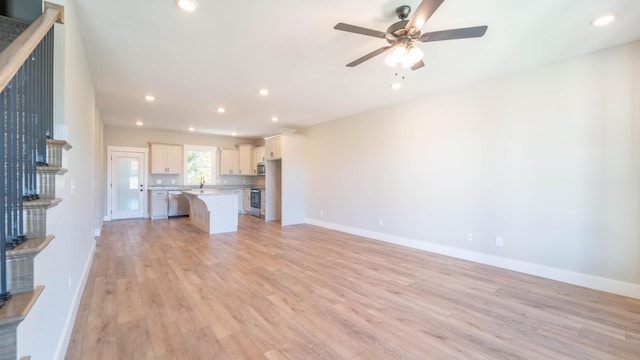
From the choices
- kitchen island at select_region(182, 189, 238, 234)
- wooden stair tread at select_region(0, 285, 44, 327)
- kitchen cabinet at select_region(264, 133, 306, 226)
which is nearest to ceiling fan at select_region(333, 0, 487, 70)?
wooden stair tread at select_region(0, 285, 44, 327)

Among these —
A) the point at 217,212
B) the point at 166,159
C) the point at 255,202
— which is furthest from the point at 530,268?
the point at 166,159

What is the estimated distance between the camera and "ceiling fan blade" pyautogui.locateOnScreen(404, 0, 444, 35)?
1.76 metres

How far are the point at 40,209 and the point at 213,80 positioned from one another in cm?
294

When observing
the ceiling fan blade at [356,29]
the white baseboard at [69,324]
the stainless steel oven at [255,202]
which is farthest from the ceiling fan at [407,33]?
the stainless steel oven at [255,202]

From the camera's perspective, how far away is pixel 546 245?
10.7 feet

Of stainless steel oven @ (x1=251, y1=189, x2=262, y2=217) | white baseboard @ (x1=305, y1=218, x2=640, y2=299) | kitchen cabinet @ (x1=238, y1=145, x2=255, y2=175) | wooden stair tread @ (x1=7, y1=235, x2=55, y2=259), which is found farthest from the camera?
kitchen cabinet @ (x1=238, y1=145, x2=255, y2=175)

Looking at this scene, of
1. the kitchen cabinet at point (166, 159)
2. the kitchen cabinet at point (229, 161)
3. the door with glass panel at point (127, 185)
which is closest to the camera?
the door with glass panel at point (127, 185)

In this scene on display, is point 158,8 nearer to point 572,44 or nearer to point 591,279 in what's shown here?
point 572,44

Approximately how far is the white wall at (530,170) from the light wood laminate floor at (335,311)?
39cm

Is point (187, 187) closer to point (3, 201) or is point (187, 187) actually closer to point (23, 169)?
point (23, 169)

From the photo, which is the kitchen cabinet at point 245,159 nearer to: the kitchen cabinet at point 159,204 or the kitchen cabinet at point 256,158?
the kitchen cabinet at point 256,158

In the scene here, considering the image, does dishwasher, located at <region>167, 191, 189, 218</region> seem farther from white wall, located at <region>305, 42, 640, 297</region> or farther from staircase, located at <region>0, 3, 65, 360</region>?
staircase, located at <region>0, 3, 65, 360</region>

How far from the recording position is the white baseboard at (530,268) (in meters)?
2.82

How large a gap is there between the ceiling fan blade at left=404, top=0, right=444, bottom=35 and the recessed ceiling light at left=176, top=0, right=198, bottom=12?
1720mm
